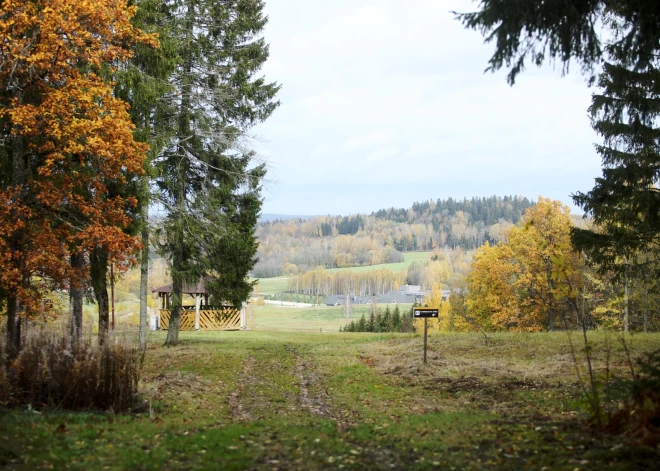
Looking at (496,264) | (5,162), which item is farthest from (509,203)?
(5,162)

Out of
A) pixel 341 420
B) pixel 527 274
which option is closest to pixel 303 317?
pixel 527 274

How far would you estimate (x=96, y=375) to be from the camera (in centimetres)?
862

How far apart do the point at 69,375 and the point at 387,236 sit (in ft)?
566

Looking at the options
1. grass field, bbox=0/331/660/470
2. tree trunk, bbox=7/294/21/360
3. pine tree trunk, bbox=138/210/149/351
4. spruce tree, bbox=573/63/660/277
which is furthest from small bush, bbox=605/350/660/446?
pine tree trunk, bbox=138/210/149/351

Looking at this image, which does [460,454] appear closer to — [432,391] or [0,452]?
[0,452]

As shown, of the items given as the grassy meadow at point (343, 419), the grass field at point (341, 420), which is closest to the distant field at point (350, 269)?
the grassy meadow at point (343, 419)

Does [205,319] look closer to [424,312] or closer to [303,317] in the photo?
[424,312]

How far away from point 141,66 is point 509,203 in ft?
536

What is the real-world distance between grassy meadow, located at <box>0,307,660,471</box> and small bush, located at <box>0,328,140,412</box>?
1.51 ft

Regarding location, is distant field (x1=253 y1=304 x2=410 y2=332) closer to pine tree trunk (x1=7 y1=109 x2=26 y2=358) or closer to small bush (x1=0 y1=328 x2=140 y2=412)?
pine tree trunk (x1=7 y1=109 x2=26 y2=358)

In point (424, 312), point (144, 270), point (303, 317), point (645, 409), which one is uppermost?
point (144, 270)

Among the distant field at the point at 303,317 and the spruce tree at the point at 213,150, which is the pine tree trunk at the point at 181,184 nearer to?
the spruce tree at the point at 213,150

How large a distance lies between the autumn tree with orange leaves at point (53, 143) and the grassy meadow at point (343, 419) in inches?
114

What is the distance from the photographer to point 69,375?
8484 mm
